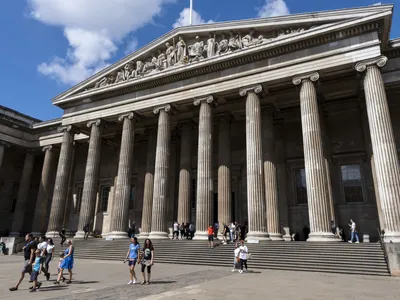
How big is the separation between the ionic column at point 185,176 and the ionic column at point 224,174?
255cm

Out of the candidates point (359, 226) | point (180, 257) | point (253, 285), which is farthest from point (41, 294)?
point (359, 226)

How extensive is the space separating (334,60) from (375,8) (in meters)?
3.46

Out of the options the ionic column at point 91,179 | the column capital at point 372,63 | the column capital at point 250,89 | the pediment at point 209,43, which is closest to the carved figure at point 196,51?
the pediment at point 209,43

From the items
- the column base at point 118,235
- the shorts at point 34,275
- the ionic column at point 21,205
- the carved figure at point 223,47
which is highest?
the carved figure at point 223,47

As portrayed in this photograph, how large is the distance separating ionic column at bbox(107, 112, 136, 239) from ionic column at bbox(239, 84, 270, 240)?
968cm

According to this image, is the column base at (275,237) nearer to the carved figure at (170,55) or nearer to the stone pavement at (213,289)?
the stone pavement at (213,289)

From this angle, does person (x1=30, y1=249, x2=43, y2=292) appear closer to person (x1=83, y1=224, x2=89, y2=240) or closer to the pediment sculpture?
person (x1=83, y1=224, x2=89, y2=240)

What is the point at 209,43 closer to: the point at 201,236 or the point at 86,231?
the point at 201,236

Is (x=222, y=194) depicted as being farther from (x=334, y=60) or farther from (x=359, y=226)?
(x=334, y=60)

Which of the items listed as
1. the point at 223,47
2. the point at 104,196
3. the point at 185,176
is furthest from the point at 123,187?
the point at 223,47

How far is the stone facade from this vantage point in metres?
17.8

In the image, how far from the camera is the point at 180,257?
17422mm

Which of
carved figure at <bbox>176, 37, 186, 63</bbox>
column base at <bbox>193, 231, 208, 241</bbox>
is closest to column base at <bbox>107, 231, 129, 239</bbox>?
column base at <bbox>193, 231, 208, 241</bbox>

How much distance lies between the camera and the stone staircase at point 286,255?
1334 cm
